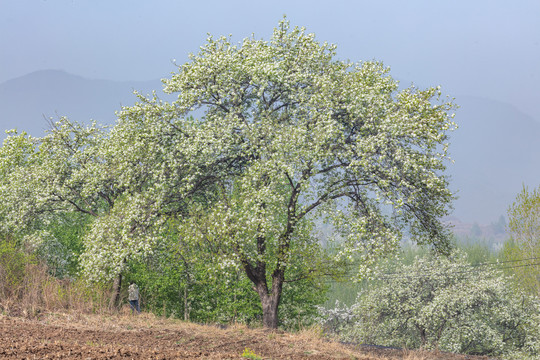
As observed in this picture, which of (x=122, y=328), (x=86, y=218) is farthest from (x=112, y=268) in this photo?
(x=86, y=218)

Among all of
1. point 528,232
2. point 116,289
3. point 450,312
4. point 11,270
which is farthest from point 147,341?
point 528,232

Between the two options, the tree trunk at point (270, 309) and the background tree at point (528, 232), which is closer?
the tree trunk at point (270, 309)

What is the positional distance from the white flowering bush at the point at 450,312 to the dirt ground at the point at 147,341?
12929 mm

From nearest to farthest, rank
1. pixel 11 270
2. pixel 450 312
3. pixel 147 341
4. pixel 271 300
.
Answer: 1. pixel 147 341
2. pixel 11 270
3. pixel 271 300
4. pixel 450 312

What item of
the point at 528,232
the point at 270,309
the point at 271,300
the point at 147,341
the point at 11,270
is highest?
the point at 528,232

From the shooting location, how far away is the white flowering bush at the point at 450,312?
3120cm

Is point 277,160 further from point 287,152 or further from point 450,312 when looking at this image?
point 450,312

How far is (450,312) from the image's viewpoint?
103 feet

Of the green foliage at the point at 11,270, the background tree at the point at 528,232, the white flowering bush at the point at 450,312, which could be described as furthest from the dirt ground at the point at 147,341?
the background tree at the point at 528,232

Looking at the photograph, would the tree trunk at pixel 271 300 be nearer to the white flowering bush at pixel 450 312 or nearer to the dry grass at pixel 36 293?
the dry grass at pixel 36 293

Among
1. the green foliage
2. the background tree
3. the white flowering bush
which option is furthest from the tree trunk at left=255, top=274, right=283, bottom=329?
the background tree

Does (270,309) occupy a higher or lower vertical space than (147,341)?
higher

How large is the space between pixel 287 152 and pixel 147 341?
308 inches

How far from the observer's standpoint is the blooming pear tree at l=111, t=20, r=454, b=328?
18.2 meters
